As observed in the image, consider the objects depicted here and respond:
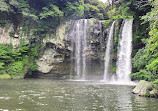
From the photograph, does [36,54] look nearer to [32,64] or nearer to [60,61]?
[32,64]

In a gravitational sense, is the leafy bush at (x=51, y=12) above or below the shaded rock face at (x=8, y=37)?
above

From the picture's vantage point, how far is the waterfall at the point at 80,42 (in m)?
21.8

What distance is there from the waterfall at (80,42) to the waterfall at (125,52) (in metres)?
4.84

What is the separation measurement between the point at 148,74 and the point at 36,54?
48.2 ft

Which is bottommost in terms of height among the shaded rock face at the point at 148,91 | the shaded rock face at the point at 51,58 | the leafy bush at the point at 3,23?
the shaded rock face at the point at 148,91

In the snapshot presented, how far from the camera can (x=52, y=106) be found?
5.71 m

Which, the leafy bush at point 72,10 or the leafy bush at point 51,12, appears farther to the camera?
the leafy bush at point 72,10

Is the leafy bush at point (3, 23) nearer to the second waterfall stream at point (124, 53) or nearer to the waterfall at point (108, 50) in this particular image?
the waterfall at point (108, 50)

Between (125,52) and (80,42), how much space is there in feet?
20.4

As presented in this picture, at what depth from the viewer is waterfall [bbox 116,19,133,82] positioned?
59.0 feet

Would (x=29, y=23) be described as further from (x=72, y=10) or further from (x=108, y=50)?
(x=108, y=50)

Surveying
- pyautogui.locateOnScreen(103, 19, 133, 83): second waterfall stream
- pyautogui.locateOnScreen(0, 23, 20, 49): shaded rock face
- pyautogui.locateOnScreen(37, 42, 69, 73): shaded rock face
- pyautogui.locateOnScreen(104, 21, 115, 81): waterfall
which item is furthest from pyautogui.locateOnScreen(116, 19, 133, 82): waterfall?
pyautogui.locateOnScreen(0, 23, 20, 49): shaded rock face

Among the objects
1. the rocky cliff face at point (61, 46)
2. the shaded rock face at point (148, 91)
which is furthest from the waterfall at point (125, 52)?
the shaded rock face at point (148, 91)

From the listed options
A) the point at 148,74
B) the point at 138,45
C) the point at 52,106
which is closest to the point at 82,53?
the point at 138,45
